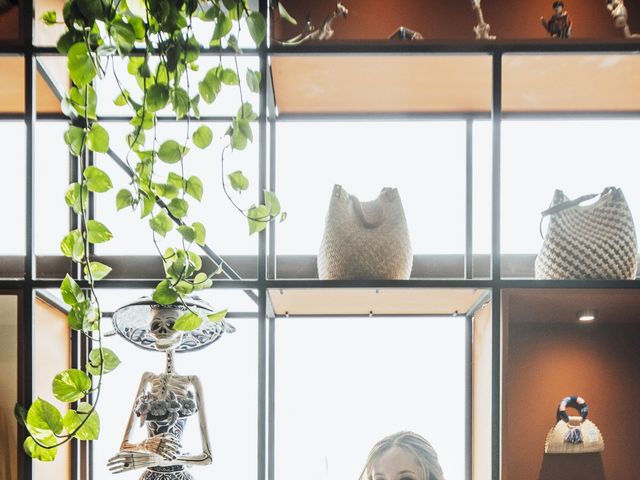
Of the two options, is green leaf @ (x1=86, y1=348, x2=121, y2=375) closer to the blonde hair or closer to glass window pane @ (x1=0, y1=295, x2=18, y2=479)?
glass window pane @ (x1=0, y1=295, x2=18, y2=479)

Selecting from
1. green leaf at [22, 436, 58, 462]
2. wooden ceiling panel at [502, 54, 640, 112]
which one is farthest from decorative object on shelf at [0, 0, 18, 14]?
wooden ceiling panel at [502, 54, 640, 112]

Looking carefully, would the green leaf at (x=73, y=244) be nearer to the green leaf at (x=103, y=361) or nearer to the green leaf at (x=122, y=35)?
the green leaf at (x=103, y=361)

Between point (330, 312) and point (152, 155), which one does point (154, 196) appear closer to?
point (152, 155)

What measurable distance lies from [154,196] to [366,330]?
948 mm

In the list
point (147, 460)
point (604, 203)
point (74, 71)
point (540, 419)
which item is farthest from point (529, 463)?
point (74, 71)

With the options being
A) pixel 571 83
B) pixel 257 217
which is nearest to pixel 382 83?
pixel 571 83

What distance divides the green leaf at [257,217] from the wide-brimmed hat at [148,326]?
260mm

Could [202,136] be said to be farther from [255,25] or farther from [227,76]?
[255,25]

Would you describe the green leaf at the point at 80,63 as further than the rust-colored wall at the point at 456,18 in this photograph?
No

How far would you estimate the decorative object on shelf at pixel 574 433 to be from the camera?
7.01 feet

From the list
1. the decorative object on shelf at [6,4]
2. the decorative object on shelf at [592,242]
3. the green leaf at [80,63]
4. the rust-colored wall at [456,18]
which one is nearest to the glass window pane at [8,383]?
the green leaf at [80,63]

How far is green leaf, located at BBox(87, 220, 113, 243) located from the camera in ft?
5.41

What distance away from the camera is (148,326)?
6.53ft

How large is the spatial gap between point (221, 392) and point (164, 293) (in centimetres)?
80
